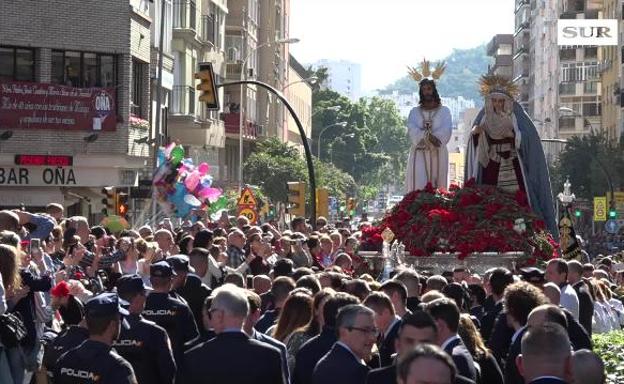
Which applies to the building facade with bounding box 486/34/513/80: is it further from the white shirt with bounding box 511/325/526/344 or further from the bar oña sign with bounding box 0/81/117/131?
the white shirt with bounding box 511/325/526/344

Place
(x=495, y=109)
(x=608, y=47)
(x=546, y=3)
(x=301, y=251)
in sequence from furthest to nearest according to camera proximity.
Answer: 1. (x=546, y=3)
2. (x=608, y=47)
3. (x=495, y=109)
4. (x=301, y=251)

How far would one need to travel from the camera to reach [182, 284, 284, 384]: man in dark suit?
9.57m

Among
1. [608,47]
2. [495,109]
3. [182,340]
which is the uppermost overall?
[608,47]

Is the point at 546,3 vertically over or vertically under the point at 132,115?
over

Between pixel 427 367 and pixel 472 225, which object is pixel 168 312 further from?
pixel 472 225

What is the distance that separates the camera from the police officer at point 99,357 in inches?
370

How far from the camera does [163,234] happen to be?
65.5 feet

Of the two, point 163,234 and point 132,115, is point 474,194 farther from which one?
point 132,115

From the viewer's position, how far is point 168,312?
1248 cm

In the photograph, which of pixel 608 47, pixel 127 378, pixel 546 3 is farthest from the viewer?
pixel 546 3

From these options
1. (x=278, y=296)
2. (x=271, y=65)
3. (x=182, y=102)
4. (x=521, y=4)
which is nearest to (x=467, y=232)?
(x=278, y=296)

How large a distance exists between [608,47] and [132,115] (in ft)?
196

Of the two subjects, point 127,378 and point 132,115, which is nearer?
point 127,378

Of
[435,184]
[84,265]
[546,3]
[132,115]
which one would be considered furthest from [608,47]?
[84,265]
